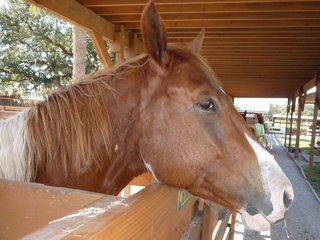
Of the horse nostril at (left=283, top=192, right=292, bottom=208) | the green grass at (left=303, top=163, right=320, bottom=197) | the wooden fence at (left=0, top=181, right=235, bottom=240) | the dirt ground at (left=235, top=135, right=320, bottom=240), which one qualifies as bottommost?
the green grass at (left=303, top=163, right=320, bottom=197)

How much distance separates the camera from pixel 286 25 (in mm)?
3938

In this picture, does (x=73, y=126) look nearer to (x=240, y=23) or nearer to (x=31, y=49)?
(x=240, y=23)

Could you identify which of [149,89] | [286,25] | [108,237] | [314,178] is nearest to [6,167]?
[149,89]

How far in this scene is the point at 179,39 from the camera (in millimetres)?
4746

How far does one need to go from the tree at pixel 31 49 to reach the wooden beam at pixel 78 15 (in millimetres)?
12090

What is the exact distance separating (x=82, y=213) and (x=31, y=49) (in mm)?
17577

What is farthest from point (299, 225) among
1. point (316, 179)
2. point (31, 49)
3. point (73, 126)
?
point (31, 49)

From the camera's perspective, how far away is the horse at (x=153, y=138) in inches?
53.8

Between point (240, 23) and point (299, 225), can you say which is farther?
point (299, 225)

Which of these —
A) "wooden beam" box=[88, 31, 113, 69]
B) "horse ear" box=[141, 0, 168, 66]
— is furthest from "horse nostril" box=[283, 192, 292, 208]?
"wooden beam" box=[88, 31, 113, 69]

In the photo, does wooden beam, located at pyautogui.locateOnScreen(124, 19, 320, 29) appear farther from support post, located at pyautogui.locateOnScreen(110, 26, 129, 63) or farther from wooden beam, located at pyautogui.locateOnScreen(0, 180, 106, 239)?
wooden beam, located at pyautogui.locateOnScreen(0, 180, 106, 239)

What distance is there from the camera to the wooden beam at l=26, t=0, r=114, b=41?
9.07 ft

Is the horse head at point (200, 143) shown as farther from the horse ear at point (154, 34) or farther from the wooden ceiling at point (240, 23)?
the wooden ceiling at point (240, 23)

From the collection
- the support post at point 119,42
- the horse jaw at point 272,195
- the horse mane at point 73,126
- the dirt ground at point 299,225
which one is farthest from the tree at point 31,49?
the horse jaw at point 272,195
